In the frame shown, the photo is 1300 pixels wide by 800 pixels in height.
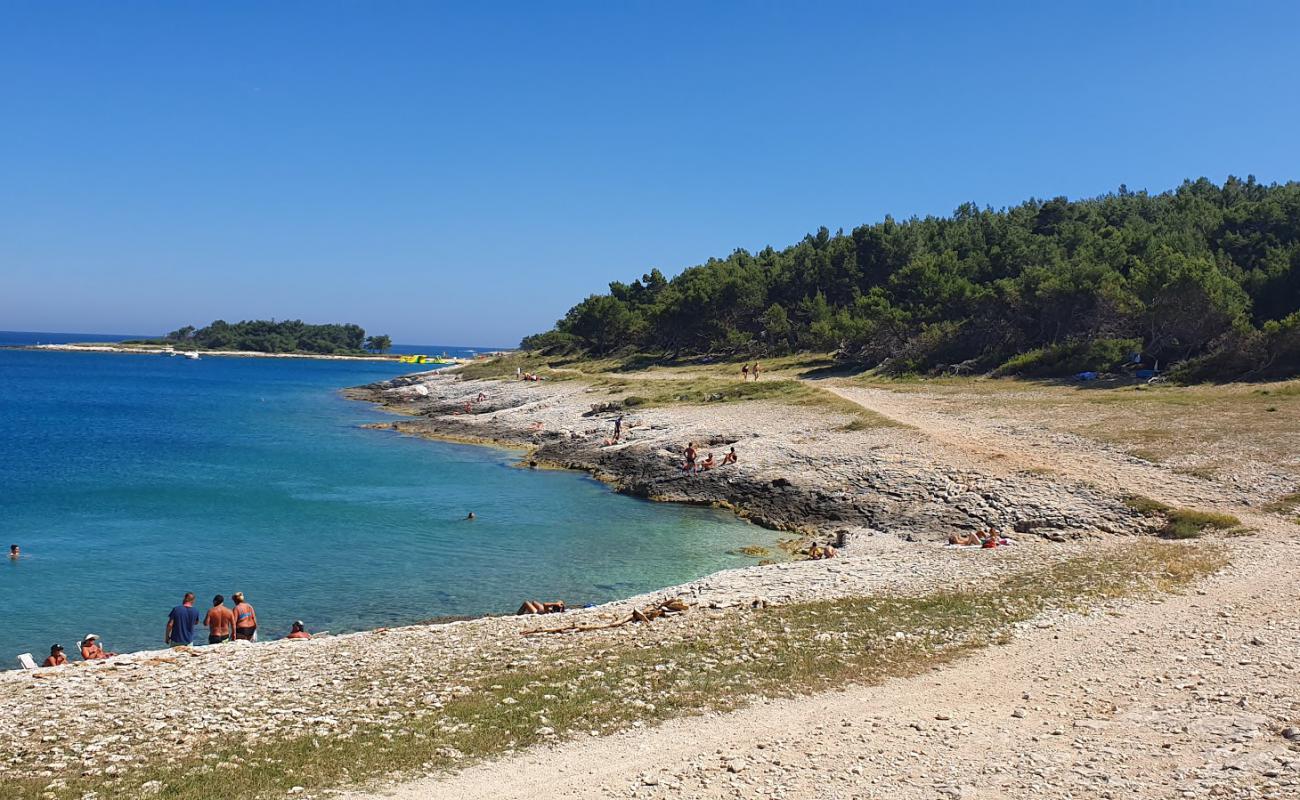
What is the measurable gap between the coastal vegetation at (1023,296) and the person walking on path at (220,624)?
49620 mm

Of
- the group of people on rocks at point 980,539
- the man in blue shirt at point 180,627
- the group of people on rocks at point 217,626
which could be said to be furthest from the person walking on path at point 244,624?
the group of people on rocks at point 980,539

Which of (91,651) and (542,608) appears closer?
(91,651)

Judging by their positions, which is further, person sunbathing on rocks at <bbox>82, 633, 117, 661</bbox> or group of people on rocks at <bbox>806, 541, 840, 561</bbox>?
group of people on rocks at <bbox>806, 541, 840, 561</bbox>

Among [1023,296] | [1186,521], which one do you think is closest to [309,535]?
[1186,521]

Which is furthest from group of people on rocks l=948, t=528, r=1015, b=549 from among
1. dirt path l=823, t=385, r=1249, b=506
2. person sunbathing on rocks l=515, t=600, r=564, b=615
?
person sunbathing on rocks l=515, t=600, r=564, b=615

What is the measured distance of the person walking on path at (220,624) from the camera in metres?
20.6

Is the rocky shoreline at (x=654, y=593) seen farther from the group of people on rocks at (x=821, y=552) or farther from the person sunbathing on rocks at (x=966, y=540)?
the person sunbathing on rocks at (x=966, y=540)

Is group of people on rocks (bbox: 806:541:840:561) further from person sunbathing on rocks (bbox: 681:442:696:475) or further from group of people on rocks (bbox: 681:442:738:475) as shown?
person sunbathing on rocks (bbox: 681:442:696:475)

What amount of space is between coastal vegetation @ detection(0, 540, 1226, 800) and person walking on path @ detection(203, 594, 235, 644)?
7.47 m

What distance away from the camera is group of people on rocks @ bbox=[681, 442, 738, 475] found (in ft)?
136

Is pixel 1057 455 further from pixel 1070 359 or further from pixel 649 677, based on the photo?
pixel 1070 359

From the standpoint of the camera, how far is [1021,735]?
12.5 meters

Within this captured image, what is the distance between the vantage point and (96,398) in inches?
4220

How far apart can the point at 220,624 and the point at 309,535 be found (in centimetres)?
1419
